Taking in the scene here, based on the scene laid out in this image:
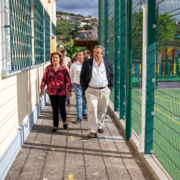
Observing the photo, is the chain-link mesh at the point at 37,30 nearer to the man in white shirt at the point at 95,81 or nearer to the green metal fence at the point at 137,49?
the man in white shirt at the point at 95,81

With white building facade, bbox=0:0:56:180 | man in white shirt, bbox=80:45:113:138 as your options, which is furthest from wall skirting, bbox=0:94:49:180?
man in white shirt, bbox=80:45:113:138

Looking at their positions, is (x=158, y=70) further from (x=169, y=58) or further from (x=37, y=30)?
(x=37, y=30)

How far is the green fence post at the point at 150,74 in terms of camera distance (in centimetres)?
439

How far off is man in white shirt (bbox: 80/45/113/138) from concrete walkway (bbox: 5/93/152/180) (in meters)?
0.47

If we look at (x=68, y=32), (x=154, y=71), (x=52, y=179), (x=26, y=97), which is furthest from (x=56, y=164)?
(x=68, y=32)

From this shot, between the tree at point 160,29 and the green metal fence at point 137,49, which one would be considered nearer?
the tree at point 160,29

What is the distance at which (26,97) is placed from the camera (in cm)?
675

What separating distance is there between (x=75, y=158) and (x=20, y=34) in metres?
2.83

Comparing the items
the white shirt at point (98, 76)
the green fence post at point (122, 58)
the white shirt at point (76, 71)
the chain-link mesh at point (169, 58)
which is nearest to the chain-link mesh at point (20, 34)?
the white shirt at point (76, 71)

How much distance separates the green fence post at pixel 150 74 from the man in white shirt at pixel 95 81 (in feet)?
5.14

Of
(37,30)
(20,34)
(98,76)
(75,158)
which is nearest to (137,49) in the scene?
(98,76)

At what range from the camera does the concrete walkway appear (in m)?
4.20

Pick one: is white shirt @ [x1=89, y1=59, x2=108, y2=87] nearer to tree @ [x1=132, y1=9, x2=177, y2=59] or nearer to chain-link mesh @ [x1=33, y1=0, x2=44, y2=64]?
tree @ [x1=132, y1=9, x2=177, y2=59]

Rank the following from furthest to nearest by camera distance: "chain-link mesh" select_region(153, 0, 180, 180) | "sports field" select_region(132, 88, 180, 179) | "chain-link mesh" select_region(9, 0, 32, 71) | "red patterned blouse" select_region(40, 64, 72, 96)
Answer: "red patterned blouse" select_region(40, 64, 72, 96) < "chain-link mesh" select_region(9, 0, 32, 71) < "sports field" select_region(132, 88, 180, 179) < "chain-link mesh" select_region(153, 0, 180, 180)
